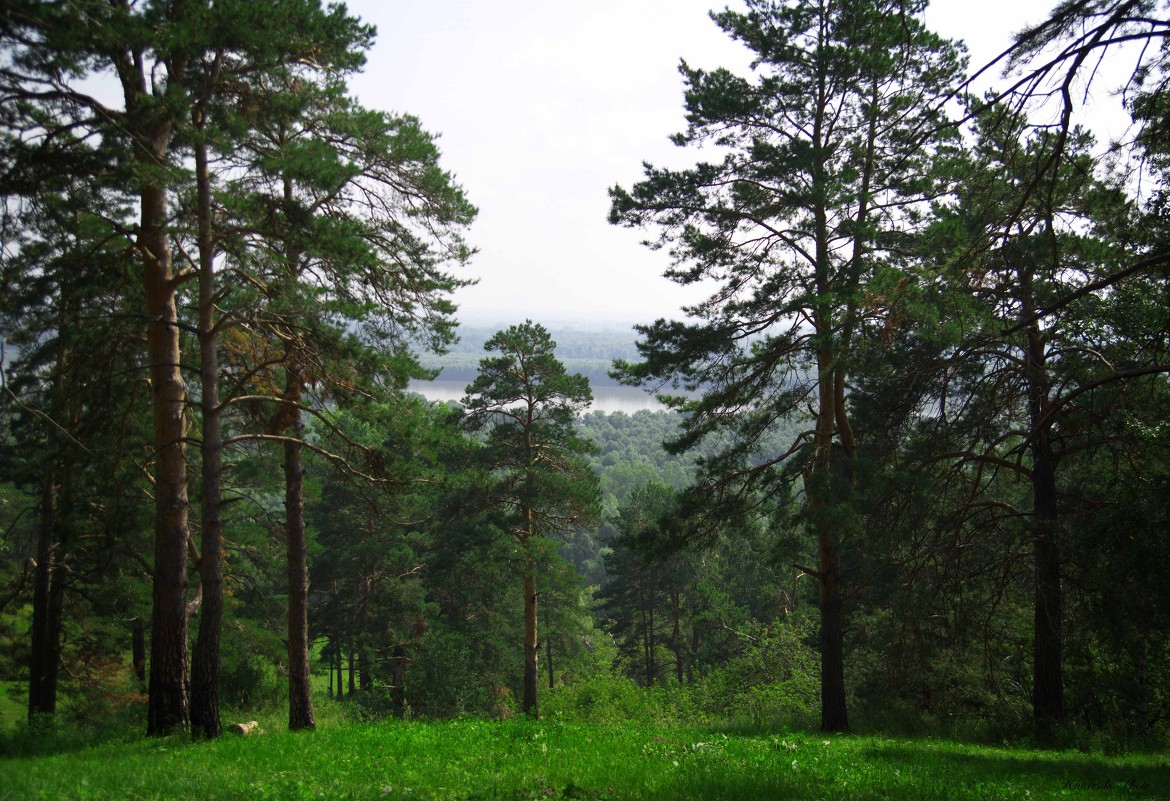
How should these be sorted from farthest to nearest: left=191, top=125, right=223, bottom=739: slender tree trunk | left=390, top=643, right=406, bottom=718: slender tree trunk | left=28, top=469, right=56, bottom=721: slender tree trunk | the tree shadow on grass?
1. left=390, top=643, right=406, bottom=718: slender tree trunk
2. left=28, top=469, right=56, bottom=721: slender tree trunk
3. left=191, top=125, right=223, bottom=739: slender tree trunk
4. the tree shadow on grass

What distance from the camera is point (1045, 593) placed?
380 inches

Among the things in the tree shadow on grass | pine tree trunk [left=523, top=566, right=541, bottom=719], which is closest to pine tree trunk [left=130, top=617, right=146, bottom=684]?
pine tree trunk [left=523, top=566, right=541, bottom=719]

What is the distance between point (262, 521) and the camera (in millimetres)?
15852

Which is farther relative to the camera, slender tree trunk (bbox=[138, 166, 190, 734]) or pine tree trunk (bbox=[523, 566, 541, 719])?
pine tree trunk (bbox=[523, 566, 541, 719])

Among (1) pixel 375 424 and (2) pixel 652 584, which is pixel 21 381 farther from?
(2) pixel 652 584

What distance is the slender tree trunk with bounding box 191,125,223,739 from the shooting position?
8500 millimetres

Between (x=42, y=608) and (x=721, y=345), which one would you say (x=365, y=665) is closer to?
(x=42, y=608)

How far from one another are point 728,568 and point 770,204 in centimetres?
3020

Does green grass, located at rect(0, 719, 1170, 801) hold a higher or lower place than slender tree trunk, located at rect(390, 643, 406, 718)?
higher

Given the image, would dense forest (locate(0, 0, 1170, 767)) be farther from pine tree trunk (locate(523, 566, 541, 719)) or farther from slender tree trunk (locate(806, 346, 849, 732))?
pine tree trunk (locate(523, 566, 541, 719))

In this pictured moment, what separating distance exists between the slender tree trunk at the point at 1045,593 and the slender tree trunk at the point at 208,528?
9.91 meters

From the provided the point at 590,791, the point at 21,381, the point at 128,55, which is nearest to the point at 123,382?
the point at 21,381

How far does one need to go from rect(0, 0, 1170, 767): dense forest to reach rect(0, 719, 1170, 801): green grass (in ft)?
4.97

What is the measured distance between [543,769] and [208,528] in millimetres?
5038
